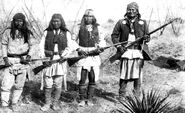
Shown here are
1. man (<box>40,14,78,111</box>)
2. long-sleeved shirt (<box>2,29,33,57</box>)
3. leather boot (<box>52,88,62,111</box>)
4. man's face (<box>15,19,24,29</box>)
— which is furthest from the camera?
leather boot (<box>52,88,62,111</box>)

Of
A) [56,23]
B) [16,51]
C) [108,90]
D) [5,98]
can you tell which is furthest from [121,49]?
[5,98]

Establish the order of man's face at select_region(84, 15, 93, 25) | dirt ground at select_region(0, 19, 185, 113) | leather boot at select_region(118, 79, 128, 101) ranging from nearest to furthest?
man's face at select_region(84, 15, 93, 25) → dirt ground at select_region(0, 19, 185, 113) → leather boot at select_region(118, 79, 128, 101)

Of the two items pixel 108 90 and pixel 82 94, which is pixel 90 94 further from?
pixel 108 90

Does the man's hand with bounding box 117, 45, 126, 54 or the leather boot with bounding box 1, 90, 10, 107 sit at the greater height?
the man's hand with bounding box 117, 45, 126, 54

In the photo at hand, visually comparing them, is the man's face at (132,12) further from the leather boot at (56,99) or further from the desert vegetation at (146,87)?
the leather boot at (56,99)

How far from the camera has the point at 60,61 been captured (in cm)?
700

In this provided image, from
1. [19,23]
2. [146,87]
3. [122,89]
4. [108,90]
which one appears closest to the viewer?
[19,23]

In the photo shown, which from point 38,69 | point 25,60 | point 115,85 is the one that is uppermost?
point 25,60

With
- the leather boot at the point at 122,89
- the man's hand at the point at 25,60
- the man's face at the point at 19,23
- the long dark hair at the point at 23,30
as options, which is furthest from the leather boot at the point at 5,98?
the leather boot at the point at 122,89

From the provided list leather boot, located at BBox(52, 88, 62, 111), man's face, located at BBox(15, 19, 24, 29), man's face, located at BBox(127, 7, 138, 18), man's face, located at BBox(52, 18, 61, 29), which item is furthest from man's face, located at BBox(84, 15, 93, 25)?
leather boot, located at BBox(52, 88, 62, 111)

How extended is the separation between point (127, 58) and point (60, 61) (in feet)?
4.40

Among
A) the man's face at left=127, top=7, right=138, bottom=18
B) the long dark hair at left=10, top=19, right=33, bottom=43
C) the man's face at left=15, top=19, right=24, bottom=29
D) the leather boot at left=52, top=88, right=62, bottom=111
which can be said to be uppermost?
Answer: the man's face at left=127, top=7, right=138, bottom=18

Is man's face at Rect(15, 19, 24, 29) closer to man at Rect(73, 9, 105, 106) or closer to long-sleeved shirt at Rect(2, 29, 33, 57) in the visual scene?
long-sleeved shirt at Rect(2, 29, 33, 57)

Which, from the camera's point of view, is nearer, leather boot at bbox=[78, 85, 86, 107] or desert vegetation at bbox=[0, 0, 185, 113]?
desert vegetation at bbox=[0, 0, 185, 113]
